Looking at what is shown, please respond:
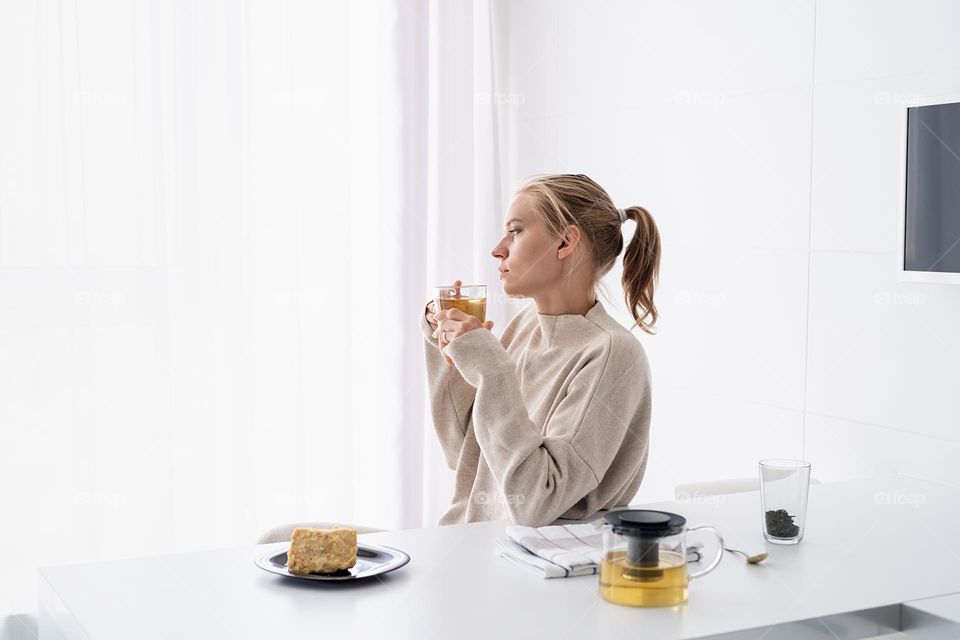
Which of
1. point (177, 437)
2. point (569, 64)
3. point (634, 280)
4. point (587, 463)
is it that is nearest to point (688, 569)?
point (587, 463)

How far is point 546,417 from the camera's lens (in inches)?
67.0

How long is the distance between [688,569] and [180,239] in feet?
6.18

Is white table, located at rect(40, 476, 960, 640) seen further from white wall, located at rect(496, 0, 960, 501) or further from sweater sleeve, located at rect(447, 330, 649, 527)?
white wall, located at rect(496, 0, 960, 501)

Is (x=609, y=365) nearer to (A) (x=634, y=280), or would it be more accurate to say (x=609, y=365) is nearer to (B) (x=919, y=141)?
(A) (x=634, y=280)

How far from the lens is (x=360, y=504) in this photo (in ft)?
10.1

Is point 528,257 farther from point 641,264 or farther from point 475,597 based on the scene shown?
point 475,597

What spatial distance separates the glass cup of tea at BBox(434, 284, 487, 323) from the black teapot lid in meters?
0.53

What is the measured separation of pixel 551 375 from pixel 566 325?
0.30 ft

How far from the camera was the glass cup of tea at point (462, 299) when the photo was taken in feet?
5.36

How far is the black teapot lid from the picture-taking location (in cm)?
115

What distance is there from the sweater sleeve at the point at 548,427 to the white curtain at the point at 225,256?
55.3 inches

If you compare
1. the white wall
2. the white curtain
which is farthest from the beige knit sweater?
the white curtain

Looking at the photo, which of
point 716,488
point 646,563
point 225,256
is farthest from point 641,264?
point 225,256

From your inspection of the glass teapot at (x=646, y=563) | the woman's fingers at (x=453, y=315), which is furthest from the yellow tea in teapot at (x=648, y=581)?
the woman's fingers at (x=453, y=315)
